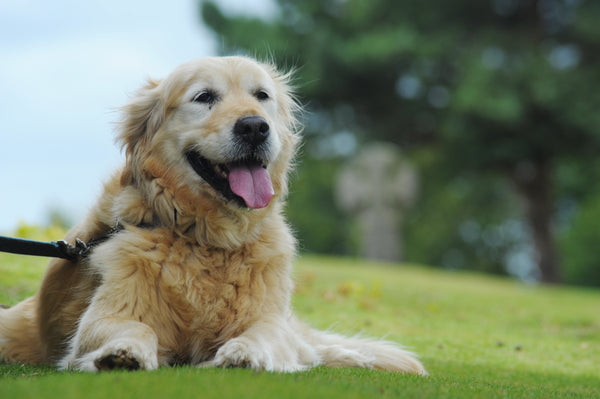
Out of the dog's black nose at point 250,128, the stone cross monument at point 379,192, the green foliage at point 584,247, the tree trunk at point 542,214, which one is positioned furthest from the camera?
the green foliage at point 584,247

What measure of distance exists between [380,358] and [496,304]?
753 cm

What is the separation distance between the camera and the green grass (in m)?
2.99

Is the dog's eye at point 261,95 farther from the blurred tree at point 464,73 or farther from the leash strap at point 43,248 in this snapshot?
the blurred tree at point 464,73

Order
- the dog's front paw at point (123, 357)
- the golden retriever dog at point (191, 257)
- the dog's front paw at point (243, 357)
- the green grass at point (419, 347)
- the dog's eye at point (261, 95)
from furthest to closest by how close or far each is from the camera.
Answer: the dog's eye at point (261, 95) < the golden retriever dog at point (191, 257) < the dog's front paw at point (243, 357) < the dog's front paw at point (123, 357) < the green grass at point (419, 347)

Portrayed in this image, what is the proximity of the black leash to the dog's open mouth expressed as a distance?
0.61 metres

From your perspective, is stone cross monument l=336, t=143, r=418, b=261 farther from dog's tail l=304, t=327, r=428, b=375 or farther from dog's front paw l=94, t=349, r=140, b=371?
dog's front paw l=94, t=349, r=140, b=371

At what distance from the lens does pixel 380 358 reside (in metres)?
4.51

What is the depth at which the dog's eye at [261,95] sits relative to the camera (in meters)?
4.62

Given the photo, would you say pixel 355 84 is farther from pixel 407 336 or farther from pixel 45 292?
pixel 45 292

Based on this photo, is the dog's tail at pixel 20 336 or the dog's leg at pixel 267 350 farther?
the dog's tail at pixel 20 336

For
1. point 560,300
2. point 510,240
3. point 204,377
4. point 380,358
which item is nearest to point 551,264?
point 560,300

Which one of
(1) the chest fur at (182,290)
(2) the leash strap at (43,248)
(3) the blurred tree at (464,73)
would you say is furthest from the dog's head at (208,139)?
(3) the blurred tree at (464,73)

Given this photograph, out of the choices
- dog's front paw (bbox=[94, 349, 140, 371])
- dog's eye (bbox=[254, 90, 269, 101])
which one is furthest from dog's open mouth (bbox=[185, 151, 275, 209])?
dog's front paw (bbox=[94, 349, 140, 371])

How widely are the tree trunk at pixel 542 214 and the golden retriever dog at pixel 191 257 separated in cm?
1740
